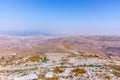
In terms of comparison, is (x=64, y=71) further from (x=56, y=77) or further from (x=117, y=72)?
(x=117, y=72)

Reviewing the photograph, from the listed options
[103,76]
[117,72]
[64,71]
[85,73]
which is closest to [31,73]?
[64,71]

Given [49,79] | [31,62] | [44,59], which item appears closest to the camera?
[49,79]

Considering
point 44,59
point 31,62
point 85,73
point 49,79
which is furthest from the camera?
point 44,59

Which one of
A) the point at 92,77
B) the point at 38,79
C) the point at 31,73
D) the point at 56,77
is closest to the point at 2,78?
the point at 31,73

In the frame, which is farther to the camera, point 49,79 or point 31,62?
point 31,62

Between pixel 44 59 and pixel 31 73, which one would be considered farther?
pixel 44 59

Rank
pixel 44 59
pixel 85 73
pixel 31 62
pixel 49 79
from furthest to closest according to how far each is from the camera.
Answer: pixel 44 59, pixel 31 62, pixel 85 73, pixel 49 79

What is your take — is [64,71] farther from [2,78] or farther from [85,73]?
[2,78]

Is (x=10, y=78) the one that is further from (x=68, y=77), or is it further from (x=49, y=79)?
(x=68, y=77)
